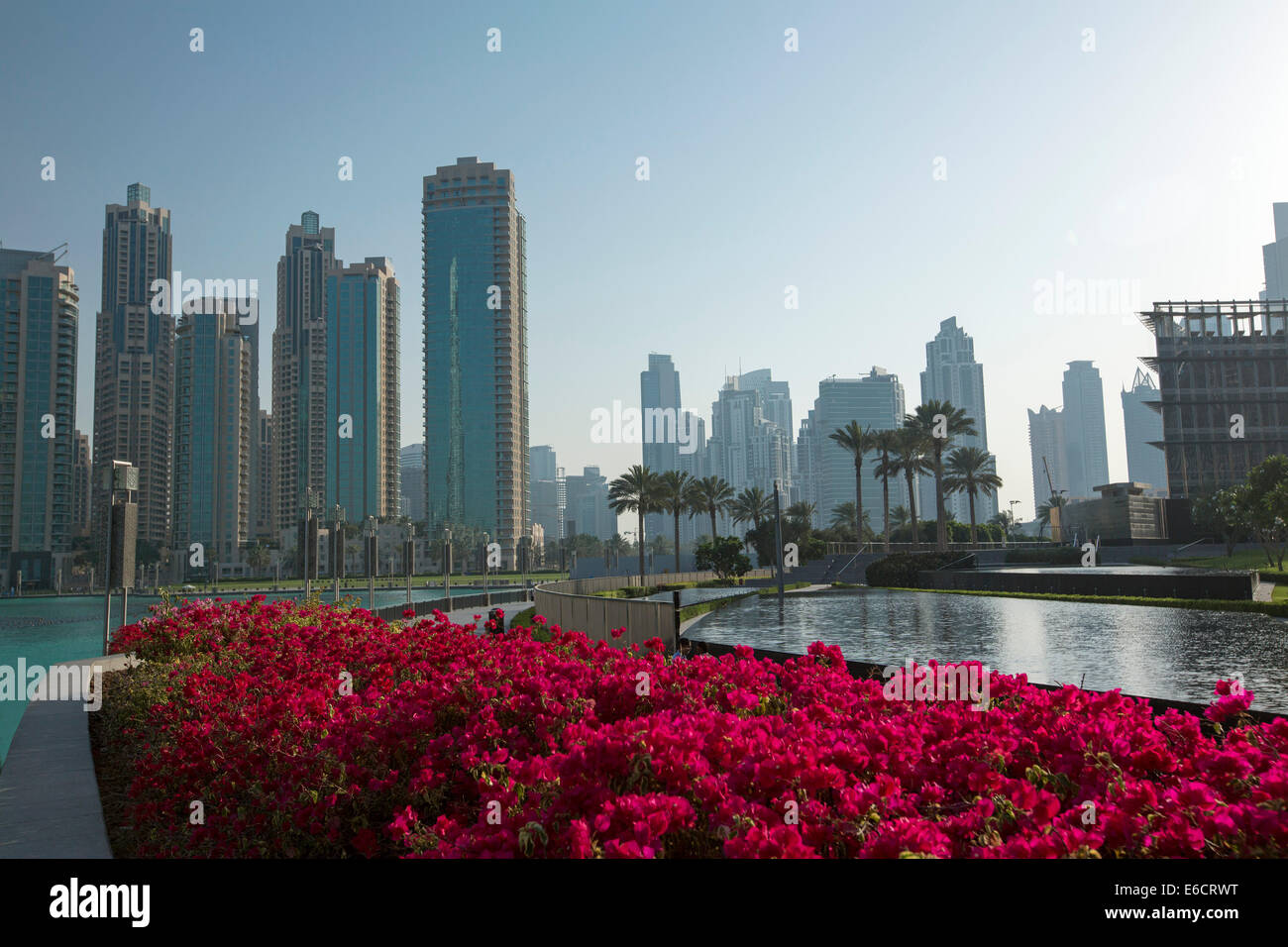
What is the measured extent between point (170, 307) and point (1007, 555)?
20127cm

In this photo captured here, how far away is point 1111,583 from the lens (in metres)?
27.9

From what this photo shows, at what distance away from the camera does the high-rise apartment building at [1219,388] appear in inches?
3295

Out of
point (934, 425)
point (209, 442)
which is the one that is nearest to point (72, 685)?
point (934, 425)

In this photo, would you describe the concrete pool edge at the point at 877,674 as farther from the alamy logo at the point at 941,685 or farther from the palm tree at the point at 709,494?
the palm tree at the point at 709,494

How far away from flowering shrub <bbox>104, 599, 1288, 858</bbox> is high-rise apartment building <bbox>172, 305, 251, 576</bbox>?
16820cm

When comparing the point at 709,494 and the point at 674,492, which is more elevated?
the point at 674,492

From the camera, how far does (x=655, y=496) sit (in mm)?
68625

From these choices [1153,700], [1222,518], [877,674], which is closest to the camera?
[1153,700]

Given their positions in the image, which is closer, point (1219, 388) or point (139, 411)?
point (1219, 388)

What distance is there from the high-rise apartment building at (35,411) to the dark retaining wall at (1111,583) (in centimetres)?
12257

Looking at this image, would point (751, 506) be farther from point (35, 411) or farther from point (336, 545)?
point (35, 411)
